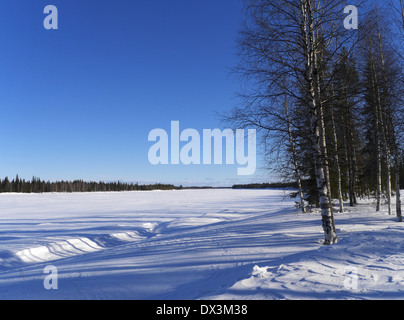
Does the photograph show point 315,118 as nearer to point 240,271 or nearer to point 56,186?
point 240,271

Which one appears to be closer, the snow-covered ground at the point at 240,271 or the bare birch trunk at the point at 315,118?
the snow-covered ground at the point at 240,271

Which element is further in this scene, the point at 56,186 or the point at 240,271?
the point at 56,186

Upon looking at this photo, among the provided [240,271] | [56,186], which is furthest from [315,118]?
[56,186]

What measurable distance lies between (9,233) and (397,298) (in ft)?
54.5

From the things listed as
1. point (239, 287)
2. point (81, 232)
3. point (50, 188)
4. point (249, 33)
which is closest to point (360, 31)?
point (249, 33)

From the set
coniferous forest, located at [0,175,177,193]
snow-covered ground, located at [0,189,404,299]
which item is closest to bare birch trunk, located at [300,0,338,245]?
snow-covered ground, located at [0,189,404,299]

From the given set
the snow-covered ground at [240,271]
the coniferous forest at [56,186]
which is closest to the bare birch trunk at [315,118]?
the snow-covered ground at [240,271]

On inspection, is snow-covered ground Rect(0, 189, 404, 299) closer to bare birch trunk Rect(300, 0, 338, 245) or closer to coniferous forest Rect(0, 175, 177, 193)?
bare birch trunk Rect(300, 0, 338, 245)

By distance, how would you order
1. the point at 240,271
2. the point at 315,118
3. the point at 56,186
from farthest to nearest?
1. the point at 56,186
2. the point at 315,118
3. the point at 240,271

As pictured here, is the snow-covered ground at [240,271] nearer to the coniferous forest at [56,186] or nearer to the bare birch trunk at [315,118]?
the bare birch trunk at [315,118]

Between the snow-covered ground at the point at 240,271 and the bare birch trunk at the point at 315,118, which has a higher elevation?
the bare birch trunk at the point at 315,118

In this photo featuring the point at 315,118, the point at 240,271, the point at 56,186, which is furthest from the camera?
the point at 56,186

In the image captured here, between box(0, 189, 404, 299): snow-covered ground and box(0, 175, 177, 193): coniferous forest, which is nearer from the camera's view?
box(0, 189, 404, 299): snow-covered ground

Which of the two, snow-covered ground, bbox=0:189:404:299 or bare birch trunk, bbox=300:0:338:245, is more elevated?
bare birch trunk, bbox=300:0:338:245
